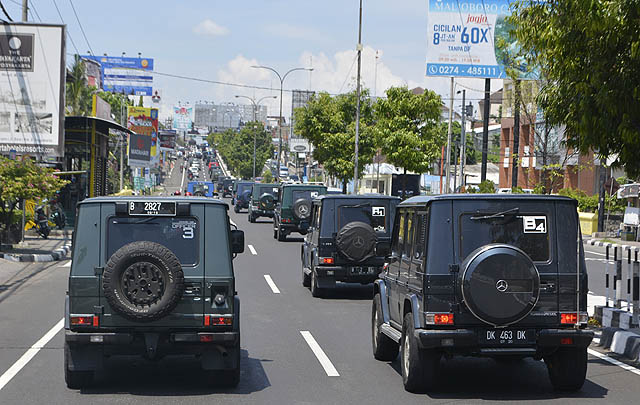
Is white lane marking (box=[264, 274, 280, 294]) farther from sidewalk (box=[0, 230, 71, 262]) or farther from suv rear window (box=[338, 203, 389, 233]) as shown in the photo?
sidewalk (box=[0, 230, 71, 262])

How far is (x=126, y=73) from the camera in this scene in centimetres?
12381

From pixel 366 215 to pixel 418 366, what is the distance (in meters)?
9.27

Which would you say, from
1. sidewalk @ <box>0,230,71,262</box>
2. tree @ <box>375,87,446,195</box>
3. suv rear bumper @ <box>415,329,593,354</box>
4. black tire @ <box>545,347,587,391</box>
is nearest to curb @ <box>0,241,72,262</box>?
sidewalk @ <box>0,230,71,262</box>

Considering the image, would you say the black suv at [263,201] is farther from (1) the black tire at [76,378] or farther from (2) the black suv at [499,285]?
(2) the black suv at [499,285]

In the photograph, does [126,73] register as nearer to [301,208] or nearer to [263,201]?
[263,201]

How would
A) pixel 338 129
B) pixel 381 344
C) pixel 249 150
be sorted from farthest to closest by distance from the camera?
pixel 249 150
pixel 338 129
pixel 381 344

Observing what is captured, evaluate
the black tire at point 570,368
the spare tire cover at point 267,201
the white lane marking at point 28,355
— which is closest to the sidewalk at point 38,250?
the white lane marking at point 28,355

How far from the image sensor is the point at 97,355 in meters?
8.80

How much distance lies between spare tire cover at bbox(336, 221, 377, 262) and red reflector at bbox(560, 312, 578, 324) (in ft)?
26.7

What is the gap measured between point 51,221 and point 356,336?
26183 mm

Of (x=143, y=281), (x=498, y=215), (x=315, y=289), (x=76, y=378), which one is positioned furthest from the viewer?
(x=315, y=289)

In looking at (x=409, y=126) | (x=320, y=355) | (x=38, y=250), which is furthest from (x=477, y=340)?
(x=409, y=126)

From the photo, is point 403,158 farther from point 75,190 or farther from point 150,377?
point 150,377

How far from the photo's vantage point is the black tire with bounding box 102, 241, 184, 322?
8.41m
